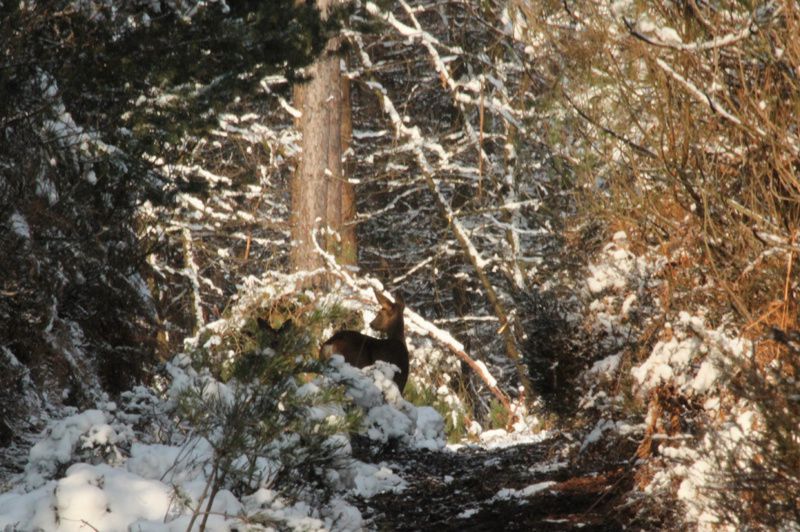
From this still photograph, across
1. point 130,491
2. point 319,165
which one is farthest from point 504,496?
point 319,165

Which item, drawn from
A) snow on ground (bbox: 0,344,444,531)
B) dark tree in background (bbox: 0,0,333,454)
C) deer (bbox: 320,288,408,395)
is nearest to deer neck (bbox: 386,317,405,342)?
deer (bbox: 320,288,408,395)

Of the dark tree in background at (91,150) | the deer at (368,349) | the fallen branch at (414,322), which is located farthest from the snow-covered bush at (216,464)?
the fallen branch at (414,322)

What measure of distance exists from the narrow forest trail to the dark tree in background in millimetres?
2143

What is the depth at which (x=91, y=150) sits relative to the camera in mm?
6250

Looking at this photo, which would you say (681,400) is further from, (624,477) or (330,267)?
(330,267)

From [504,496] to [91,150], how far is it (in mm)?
3231

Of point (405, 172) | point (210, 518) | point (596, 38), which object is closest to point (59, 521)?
point (210, 518)

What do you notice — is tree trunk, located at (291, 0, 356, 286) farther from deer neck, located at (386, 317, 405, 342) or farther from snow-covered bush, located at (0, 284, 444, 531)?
snow-covered bush, located at (0, 284, 444, 531)

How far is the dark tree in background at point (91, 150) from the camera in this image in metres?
5.73

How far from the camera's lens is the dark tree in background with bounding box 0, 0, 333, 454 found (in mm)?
5730

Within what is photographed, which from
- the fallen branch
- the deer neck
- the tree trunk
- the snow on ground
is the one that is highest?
the tree trunk

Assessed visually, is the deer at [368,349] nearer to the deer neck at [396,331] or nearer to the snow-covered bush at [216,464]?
the deer neck at [396,331]

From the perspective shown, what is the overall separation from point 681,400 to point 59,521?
2.79 metres

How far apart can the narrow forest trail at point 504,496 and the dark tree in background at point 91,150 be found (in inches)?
84.4
